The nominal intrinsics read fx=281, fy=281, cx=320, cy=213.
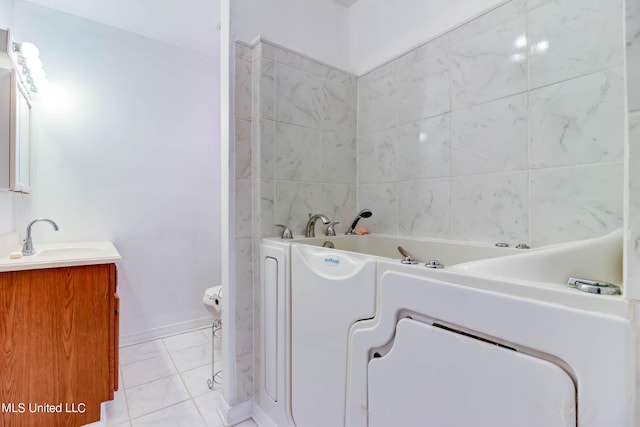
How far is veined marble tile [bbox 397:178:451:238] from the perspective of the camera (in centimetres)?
137

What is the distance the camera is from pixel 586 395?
1.51ft

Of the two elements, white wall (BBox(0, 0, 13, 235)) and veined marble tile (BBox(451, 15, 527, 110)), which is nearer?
veined marble tile (BBox(451, 15, 527, 110))

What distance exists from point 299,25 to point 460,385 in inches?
72.8

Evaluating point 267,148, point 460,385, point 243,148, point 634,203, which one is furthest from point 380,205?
point 634,203

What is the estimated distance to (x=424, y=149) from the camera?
4.76 ft

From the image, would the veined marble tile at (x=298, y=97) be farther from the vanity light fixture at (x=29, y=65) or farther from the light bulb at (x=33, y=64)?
the light bulb at (x=33, y=64)

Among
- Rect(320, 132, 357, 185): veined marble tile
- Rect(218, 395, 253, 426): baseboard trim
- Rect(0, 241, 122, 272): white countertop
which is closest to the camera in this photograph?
Rect(0, 241, 122, 272): white countertop

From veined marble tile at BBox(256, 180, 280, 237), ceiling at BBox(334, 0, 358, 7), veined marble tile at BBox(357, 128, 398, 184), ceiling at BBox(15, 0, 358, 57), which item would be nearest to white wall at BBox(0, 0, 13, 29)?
ceiling at BBox(15, 0, 358, 57)

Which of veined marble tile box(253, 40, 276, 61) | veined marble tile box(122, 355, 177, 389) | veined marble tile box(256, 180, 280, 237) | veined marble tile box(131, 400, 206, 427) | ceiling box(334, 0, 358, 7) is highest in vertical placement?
ceiling box(334, 0, 358, 7)

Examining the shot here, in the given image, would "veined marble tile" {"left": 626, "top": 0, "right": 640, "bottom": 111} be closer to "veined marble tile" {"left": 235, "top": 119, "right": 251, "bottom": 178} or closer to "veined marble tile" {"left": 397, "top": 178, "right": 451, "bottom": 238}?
"veined marble tile" {"left": 397, "top": 178, "right": 451, "bottom": 238}

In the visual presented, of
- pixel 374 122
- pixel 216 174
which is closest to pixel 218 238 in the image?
pixel 216 174

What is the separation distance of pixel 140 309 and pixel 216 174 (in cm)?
127

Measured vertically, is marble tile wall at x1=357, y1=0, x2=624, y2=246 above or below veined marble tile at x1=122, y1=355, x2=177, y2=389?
above

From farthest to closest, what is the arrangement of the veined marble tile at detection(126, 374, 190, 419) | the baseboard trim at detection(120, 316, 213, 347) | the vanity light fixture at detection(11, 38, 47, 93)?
the baseboard trim at detection(120, 316, 213, 347) → the vanity light fixture at detection(11, 38, 47, 93) → the veined marble tile at detection(126, 374, 190, 419)
